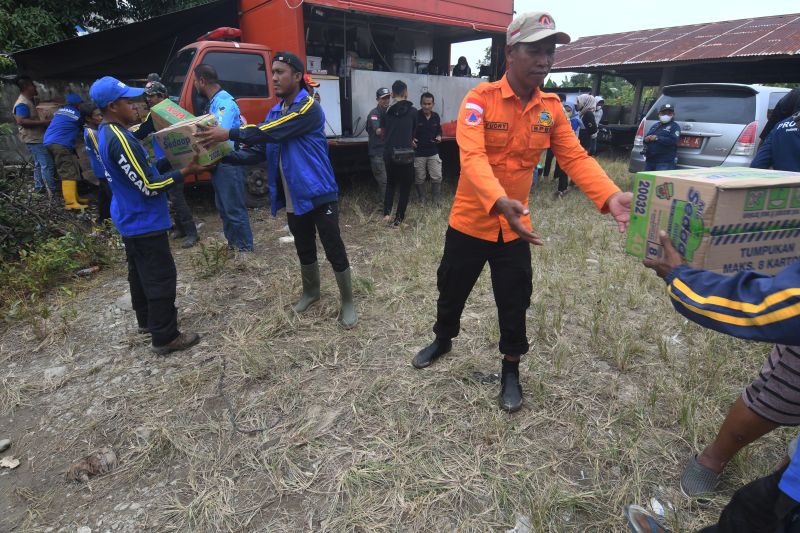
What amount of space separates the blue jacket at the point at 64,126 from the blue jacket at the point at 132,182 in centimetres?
380

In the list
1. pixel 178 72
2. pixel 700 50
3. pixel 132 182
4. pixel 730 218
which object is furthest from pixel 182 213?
pixel 700 50

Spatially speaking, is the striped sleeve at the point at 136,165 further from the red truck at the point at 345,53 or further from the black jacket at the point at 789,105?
the black jacket at the point at 789,105

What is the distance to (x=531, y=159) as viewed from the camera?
217 cm

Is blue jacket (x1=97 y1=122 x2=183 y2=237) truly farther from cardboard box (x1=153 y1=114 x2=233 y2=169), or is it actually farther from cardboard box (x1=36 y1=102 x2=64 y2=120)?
cardboard box (x1=36 y1=102 x2=64 y2=120)

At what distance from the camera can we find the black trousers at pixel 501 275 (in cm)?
223

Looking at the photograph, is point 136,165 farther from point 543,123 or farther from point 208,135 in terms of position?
point 543,123

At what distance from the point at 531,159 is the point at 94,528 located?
2515 millimetres

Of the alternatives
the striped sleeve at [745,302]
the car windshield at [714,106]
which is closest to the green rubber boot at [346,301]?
the striped sleeve at [745,302]

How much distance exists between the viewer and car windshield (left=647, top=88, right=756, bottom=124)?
5.91 m

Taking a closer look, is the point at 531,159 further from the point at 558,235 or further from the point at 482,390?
the point at 558,235

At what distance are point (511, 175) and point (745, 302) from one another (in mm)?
1246

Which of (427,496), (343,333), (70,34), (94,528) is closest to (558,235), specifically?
(343,333)

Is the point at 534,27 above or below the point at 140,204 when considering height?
above

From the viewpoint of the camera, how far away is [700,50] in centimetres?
1211
